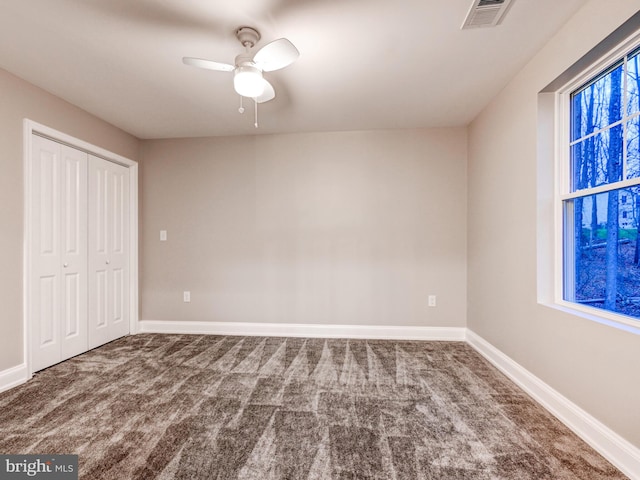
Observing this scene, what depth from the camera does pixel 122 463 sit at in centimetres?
151

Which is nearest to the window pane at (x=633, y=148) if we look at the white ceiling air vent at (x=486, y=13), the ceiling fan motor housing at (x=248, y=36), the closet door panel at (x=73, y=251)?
the white ceiling air vent at (x=486, y=13)

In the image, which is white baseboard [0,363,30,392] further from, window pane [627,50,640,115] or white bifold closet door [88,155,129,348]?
window pane [627,50,640,115]

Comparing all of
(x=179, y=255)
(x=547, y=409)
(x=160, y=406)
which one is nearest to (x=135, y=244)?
(x=179, y=255)

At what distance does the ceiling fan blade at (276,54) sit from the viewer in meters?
1.68

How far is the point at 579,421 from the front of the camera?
174cm

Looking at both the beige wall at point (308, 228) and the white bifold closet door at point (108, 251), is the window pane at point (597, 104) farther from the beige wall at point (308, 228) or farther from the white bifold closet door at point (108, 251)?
the white bifold closet door at point (108, 251)

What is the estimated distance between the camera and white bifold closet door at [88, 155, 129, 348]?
320 cm

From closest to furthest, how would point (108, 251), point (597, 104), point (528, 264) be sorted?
point (597, 104), point (528, 264), point (108, 251)

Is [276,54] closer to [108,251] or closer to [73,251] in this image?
[73,251]

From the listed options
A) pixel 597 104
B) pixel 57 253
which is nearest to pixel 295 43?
pixel 597 104

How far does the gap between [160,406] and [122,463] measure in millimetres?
541

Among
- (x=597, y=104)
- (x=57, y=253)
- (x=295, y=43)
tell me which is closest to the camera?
(x=597, y=104)

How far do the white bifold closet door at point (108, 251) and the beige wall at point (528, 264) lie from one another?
155 inches

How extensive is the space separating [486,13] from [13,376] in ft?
13.3
